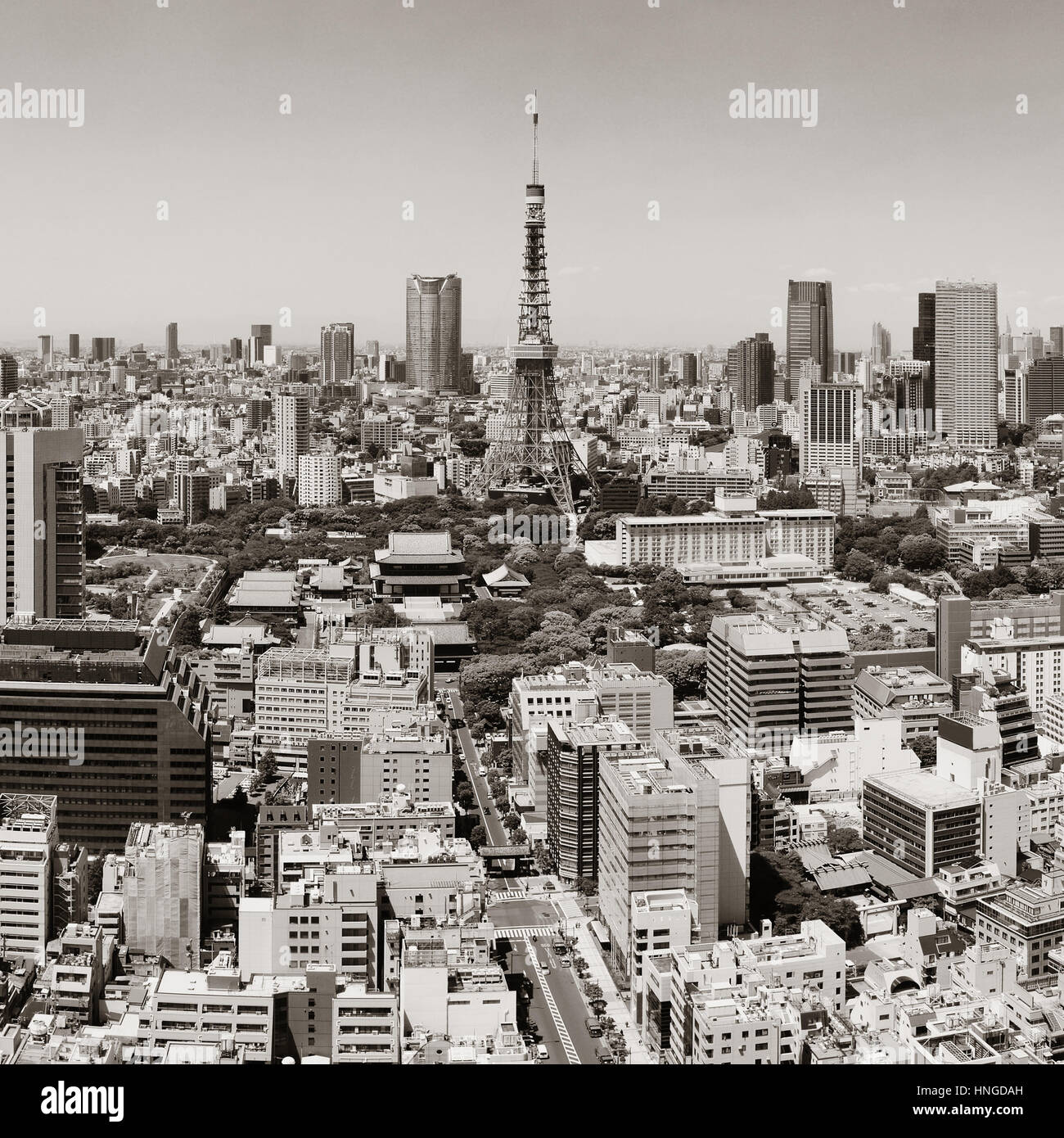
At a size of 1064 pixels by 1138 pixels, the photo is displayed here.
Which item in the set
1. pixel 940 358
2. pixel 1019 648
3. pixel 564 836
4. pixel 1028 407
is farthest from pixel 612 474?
pixel 564 836

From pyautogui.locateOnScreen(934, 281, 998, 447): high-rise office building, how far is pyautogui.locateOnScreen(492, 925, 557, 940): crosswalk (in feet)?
38.9

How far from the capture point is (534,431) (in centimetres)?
1388

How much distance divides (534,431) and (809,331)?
498 centimetres

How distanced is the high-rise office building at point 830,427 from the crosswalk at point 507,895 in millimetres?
10473

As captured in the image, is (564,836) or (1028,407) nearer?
(564,836)

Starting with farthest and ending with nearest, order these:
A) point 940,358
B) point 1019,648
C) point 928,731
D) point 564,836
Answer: point 940,358 → point 1019,648 → point 928,731 → point 564,836

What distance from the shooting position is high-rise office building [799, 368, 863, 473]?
15008 mm

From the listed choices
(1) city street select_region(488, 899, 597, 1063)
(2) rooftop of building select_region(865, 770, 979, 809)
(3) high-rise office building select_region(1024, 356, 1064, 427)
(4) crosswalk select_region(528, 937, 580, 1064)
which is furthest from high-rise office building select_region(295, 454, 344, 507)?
(4) crosswalk select_region(528, 937, 580, 1064)

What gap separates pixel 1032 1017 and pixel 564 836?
172 cm

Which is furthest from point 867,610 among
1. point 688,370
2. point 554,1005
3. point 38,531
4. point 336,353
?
point 336,353

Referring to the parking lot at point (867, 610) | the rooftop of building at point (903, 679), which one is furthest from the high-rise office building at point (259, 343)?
the rooftop of building at point (903, 679)

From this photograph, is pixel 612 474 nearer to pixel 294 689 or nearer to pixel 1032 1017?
pixel 294 689
